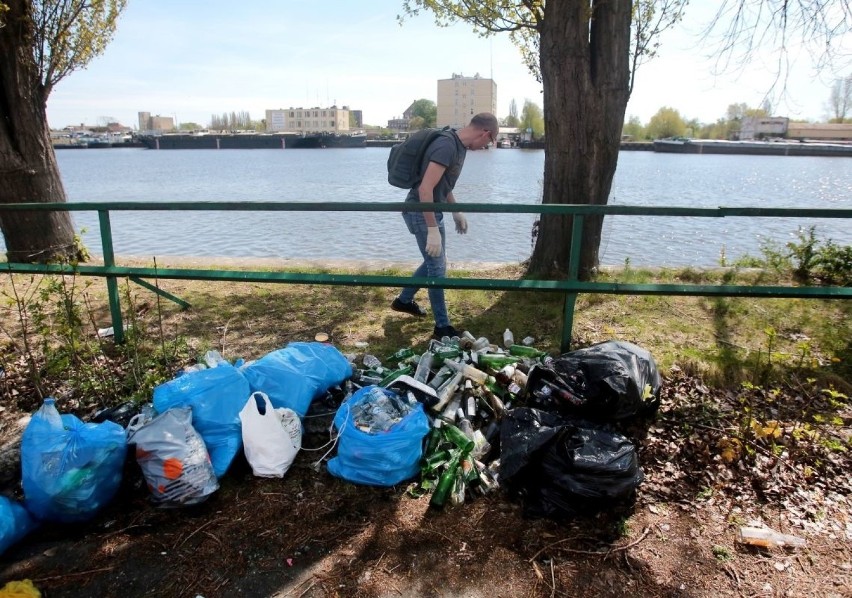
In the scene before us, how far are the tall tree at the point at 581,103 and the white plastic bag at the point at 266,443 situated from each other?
388 cm

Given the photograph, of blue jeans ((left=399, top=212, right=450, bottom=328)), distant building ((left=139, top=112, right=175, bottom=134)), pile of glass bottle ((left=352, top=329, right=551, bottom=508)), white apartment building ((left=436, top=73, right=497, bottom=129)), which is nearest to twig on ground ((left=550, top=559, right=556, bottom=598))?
pile of glass bottle ((left=352, top=329, right=551, bottom=508))

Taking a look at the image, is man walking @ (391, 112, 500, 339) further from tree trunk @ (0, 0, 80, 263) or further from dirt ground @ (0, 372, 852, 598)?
tree trunk @ (0, 0, 80, 263)

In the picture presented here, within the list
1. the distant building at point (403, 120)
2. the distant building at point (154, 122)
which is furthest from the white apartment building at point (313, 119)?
the distant building at point (154, 122)

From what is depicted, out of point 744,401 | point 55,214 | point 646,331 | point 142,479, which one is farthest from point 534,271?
point 55,214

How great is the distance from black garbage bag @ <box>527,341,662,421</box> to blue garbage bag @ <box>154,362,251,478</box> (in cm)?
167

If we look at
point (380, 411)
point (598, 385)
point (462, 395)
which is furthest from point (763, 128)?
point (380, 411)

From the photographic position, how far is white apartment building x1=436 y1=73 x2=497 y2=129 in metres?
119

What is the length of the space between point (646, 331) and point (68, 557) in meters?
4.17

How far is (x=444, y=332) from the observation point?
15.2 feet

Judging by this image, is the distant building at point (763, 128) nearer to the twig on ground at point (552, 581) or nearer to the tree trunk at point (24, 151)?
the tree trunk at point (24, 151)

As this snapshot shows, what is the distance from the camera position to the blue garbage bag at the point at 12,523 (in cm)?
251

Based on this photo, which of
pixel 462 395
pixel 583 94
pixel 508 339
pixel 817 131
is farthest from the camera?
pixel 817 131

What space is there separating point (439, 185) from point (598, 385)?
2.05m

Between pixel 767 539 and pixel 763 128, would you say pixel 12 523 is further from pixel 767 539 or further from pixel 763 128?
pixel 763 128
